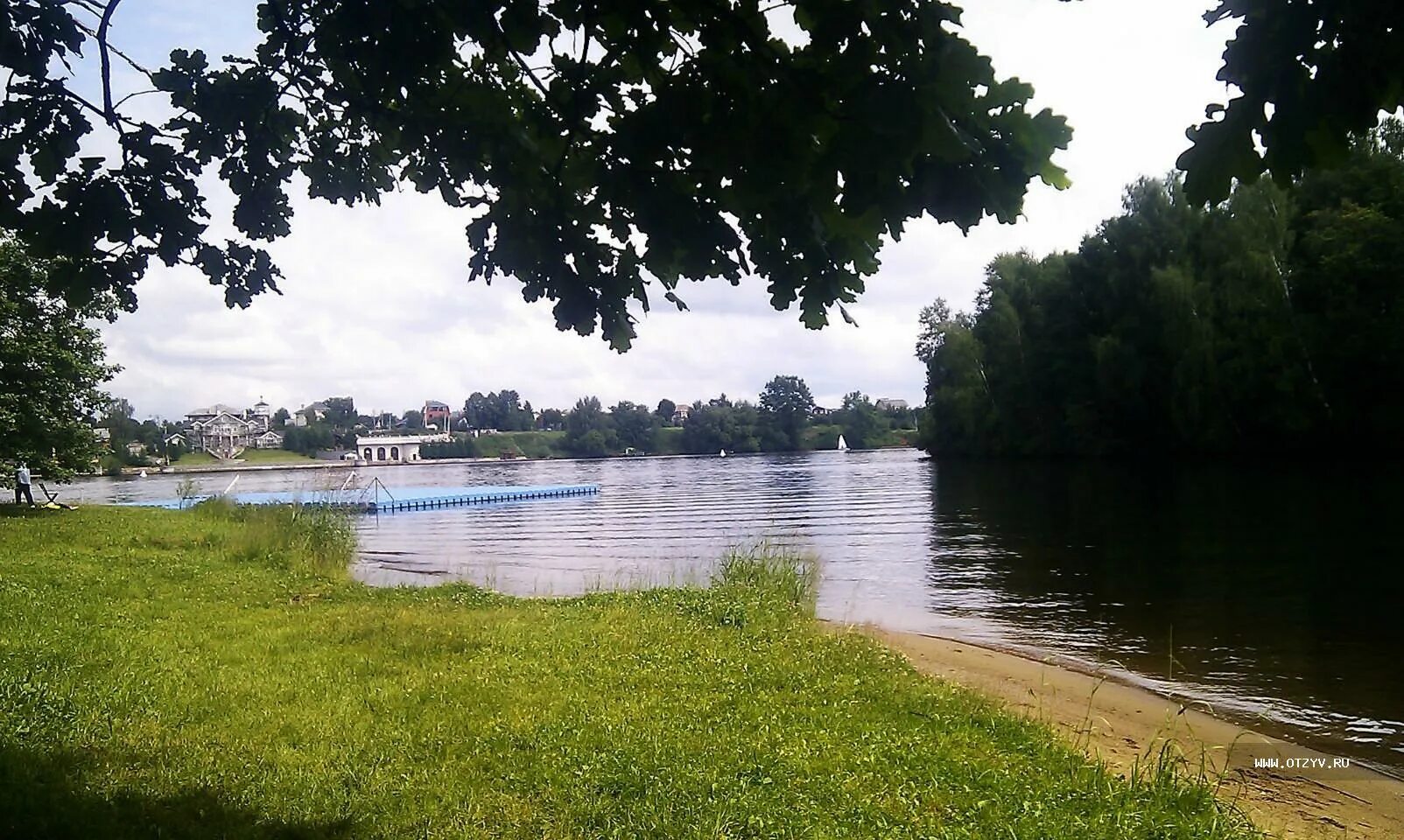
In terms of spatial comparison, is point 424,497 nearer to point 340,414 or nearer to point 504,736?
point 504,736

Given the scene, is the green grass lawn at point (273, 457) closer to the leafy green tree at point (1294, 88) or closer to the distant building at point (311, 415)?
the distant building at point (311, 415)

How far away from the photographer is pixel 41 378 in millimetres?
21156

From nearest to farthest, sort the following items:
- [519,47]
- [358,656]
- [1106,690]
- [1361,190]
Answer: [519,47] → [358,656] → [1106,690] → [1361,190]

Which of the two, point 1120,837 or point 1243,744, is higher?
point 1120,837

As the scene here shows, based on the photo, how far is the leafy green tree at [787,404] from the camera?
146m

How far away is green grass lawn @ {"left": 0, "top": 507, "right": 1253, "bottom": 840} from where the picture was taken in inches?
202

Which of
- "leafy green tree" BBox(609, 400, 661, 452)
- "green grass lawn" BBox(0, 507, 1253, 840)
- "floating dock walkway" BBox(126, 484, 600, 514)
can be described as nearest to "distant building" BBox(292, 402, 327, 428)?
"leafy green tree" BBox(609, 400, 661, 452)

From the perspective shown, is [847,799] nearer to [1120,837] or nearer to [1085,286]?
[1120,837]

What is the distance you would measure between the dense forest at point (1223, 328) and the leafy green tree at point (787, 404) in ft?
233

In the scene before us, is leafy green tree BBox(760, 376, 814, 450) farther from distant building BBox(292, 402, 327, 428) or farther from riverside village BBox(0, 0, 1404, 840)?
riverside village BBox(0, 0, 1404, 840)

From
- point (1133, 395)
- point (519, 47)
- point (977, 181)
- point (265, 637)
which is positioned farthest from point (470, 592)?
point (1133, 395)

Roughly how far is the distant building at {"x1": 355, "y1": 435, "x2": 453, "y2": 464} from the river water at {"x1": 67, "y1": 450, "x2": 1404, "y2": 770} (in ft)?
315

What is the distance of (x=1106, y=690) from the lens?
11.1m

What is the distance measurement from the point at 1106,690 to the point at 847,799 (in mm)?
7085
